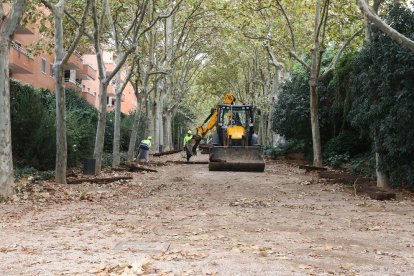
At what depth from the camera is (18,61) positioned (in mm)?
28531

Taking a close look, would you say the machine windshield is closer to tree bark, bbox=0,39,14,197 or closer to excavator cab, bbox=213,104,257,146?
excavator cab, bbox=213,104,257,146

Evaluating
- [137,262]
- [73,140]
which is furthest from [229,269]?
[73,140]

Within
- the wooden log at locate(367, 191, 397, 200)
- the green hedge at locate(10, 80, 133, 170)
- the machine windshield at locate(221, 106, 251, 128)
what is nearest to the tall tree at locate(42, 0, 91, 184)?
the green hedge at locate(10, 80, 133, 170)

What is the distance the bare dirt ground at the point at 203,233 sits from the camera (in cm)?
536

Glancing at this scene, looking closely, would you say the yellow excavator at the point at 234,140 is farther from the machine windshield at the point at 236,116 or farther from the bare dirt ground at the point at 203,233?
the bare dirt ground at the point at 203,233

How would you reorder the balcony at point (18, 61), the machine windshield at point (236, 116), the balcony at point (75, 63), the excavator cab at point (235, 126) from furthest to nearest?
the balcony at point (75, 63) < the balcony at point (18, 61) < the machine windshield at point (236, 116) < the excavator cab at point (235, 126)

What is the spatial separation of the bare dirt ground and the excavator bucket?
20.9ft

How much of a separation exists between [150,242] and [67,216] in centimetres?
299

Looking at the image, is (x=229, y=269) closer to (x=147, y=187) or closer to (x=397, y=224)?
(x=397, y=224)

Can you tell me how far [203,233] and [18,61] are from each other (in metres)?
24.4

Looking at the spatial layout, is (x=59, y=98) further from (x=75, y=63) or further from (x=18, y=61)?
(x=75, y=63)

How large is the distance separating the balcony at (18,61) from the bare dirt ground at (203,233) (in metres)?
16.5

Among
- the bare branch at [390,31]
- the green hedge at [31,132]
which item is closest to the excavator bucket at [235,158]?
the green hedge at [31,132]

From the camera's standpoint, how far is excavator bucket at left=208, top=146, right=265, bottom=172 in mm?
20203
